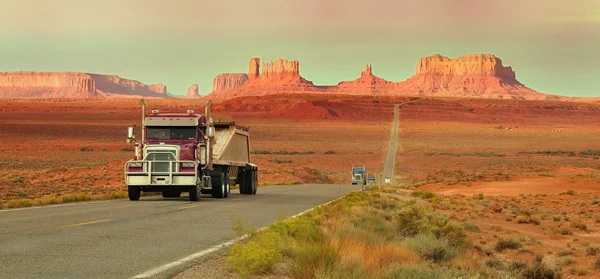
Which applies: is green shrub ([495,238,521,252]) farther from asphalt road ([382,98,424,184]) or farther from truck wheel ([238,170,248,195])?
asphalt road ([382,98,424,184])

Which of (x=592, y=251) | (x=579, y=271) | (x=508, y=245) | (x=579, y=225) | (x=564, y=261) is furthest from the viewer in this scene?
(x=579, y=225)

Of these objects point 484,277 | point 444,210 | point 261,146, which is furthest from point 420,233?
point 261,146

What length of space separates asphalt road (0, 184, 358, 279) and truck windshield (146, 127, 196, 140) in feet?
15.5

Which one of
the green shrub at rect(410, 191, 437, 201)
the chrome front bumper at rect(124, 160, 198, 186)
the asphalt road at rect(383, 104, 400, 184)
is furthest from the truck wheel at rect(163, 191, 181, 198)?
the asphalt road at rect(383, 104, 400, 184)

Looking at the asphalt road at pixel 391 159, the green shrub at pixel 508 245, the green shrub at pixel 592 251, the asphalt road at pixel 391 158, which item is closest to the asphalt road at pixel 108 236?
the green shrub at pixel 508 245

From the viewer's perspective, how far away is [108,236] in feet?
47.1

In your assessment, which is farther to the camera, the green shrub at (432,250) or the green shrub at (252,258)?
the green shrub at (432,250)

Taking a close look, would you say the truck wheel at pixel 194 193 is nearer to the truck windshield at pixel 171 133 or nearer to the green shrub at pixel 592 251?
the truck windshield at pixel 171 133

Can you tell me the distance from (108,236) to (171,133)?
46.0 feet

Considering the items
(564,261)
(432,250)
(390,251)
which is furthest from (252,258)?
(564,261)

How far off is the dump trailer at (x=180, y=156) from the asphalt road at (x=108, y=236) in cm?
250

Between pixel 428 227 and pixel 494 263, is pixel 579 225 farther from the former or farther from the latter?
pixel 494 263

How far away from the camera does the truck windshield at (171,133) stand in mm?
28078

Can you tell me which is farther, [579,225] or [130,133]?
[130,133]
